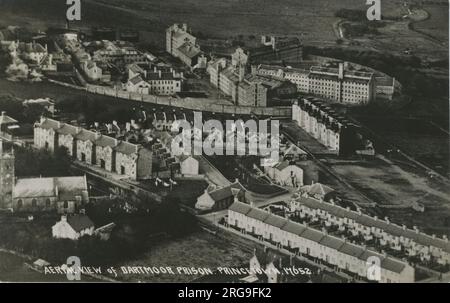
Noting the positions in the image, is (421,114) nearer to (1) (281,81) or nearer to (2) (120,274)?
(1) (281,81)

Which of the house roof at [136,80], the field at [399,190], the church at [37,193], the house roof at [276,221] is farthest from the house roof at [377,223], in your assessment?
the house roof at [136,80]

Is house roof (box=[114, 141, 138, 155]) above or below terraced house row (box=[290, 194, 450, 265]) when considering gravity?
above

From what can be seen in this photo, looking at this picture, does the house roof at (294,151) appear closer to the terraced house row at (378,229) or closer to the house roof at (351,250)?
the terraced house row at (378,229)

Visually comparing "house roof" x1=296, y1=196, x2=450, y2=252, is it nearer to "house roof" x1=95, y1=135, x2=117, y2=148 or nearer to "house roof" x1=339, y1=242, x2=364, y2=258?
"house roof" x1=339, y1=242, x2=364, y2=258

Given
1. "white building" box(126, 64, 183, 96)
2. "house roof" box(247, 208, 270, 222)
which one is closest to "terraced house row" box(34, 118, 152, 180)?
"house roof" box(247, 208, 270, 222)
